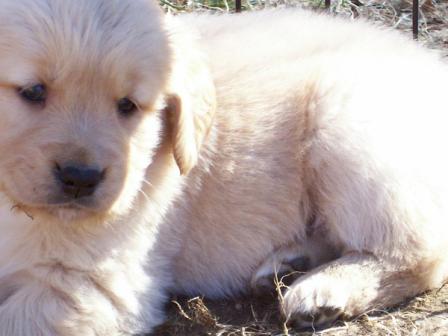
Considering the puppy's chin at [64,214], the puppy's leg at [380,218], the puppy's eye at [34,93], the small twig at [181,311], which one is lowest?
the small twig at [181,311]

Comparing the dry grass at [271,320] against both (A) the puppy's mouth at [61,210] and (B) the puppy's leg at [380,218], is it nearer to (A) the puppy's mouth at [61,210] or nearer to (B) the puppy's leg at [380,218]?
(B) the puppy's leg at [380,218]

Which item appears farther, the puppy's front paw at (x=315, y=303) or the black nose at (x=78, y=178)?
the puppy's front paw at (x=315, y=303)

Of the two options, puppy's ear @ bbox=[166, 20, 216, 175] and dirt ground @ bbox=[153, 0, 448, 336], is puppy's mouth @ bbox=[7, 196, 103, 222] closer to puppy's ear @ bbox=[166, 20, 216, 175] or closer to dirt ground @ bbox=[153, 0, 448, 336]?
puppy's ear @ bbox=[166, 20, 216, 175]

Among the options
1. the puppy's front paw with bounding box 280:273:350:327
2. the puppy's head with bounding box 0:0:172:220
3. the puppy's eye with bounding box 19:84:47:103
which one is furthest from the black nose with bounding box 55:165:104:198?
the puppy's front paw with bounding box 280:273:350:327

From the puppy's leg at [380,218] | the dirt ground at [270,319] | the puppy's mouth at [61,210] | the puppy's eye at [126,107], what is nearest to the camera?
the puppy's mouth at [61,210]

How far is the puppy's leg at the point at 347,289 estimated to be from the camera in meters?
4.04

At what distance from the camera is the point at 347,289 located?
13.5ft

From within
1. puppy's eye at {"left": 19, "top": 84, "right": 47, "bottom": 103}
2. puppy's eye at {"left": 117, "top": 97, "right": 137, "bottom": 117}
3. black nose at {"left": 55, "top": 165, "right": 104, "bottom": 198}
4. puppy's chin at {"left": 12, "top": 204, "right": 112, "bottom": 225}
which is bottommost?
puppy's chin at {"left": 12, "top": 204, "right": 112, "bottom": 225}

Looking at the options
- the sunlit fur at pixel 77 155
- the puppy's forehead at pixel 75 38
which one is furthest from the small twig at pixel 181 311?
the puppy's forehead at pixel 75 38

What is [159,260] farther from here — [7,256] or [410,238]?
[410,238]

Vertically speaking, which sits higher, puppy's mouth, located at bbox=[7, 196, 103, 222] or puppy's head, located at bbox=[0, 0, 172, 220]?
puppy's head, located at bbox=[0, 0, 172, 220]

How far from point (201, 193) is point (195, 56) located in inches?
25.2

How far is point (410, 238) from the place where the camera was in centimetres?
425

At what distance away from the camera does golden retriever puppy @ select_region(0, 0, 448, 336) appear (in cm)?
342
